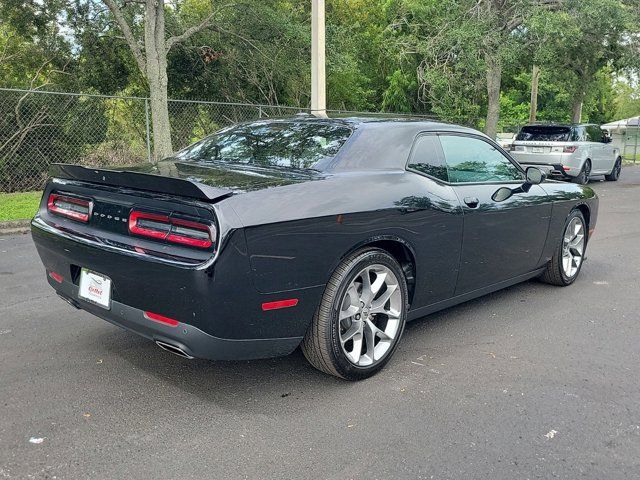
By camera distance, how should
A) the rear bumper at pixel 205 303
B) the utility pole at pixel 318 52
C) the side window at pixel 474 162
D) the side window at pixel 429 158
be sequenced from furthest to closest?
1. the utility pole at pixel 318 52
2. the side window at pixel 474 162
3. the side window at pixel 429 158
4. the rear bumper at pixel 205 303

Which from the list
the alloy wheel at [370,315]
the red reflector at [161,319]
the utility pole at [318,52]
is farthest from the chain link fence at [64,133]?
the red reflector at [161,319]

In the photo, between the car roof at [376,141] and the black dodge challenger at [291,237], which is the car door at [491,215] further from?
the car roof at [376,141]

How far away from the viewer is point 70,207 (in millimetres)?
3512

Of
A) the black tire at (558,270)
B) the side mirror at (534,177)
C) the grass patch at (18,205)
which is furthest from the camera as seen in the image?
the grass patch at (18,205)

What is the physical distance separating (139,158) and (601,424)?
1211cm

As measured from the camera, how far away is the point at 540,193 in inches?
194

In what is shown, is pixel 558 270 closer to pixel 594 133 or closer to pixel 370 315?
pixel 370 315

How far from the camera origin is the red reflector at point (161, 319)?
2.93m

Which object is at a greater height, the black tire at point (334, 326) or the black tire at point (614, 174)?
the black tire at point (334, 326)

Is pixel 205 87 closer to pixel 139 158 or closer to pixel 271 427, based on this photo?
pixel 139 158

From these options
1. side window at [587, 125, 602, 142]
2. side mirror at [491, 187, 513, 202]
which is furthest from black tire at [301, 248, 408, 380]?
side window at [587, 125, 602, 142]

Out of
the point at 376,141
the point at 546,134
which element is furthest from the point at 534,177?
the point at 546,134

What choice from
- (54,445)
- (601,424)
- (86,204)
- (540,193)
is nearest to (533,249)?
(540,193)

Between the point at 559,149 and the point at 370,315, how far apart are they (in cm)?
1279
